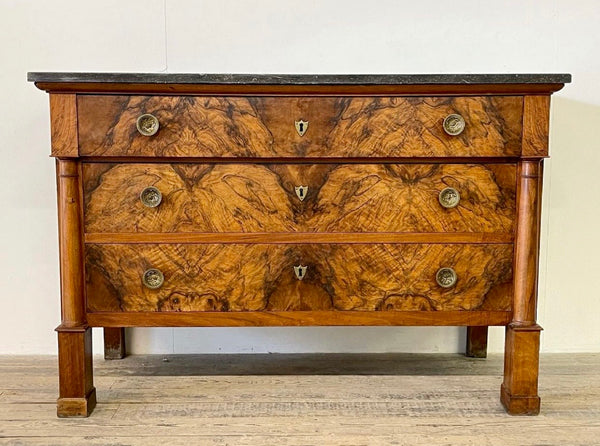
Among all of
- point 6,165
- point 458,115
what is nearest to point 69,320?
point 6,165

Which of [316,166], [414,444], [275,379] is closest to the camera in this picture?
[414,444]

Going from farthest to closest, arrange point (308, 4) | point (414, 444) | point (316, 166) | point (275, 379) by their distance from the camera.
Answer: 1. point (308, 4)
2. point (275, 379)
3. point (316, 166)
4. point (414, 444)

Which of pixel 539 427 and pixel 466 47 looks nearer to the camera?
pixel 539 427

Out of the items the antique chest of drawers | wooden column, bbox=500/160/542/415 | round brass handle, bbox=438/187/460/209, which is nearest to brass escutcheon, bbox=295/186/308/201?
the antique chest of drawers

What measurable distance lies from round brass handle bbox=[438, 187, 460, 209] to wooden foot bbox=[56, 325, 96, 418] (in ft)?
3.64

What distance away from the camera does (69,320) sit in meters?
1.50

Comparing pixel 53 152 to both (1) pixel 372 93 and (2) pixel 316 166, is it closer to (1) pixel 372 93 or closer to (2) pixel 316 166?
(2) pixel 316 166

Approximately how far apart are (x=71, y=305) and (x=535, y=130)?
56.0 inches

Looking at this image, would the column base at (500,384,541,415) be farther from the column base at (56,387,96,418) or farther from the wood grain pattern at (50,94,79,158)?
the wood grain pattern at (50,94,79,158)

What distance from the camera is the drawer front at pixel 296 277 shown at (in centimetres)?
151

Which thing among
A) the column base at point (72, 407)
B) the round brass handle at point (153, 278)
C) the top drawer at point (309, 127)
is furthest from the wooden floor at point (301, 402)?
the top drawer at point (309, 127)

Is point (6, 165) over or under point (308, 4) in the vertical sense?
under

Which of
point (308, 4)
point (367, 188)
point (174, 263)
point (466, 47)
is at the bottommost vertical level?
point (174, 263)

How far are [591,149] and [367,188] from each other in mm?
1175
